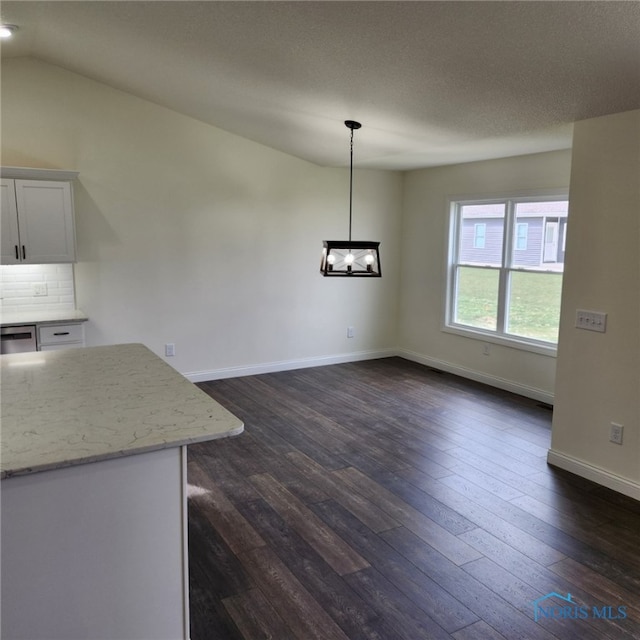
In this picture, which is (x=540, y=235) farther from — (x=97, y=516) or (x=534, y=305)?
(x=97, y=516)

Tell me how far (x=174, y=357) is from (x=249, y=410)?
1.20 metres

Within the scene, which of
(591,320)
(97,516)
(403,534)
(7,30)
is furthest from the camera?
(7,30)

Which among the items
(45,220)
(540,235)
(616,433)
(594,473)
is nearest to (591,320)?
(616,433)

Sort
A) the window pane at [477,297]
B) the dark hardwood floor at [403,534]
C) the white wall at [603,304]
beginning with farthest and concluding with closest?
the window pane at [477,297]
the white wall at [603,304]
the dark hardwood floor at [403,534]

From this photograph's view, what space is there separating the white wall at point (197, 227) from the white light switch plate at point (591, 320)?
330 centimetres

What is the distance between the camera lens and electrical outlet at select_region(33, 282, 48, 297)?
4.68 meters

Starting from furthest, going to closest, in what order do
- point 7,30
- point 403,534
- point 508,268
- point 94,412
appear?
1. point 508,268
2. point 7,30
3. point 403,534
4. point 94,412

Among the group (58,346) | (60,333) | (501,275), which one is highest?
(501,275)

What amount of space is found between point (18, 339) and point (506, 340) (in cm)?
458

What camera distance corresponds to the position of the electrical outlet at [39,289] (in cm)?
468

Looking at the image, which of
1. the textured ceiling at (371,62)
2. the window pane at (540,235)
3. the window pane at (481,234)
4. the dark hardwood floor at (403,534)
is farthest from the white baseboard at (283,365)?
the textured ceiling at (371,62)

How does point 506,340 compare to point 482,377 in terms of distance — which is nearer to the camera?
point 506,340

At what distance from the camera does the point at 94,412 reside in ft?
6.23

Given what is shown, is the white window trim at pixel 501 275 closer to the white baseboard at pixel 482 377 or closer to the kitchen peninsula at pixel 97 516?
the white baseboard at pixel 482 377
